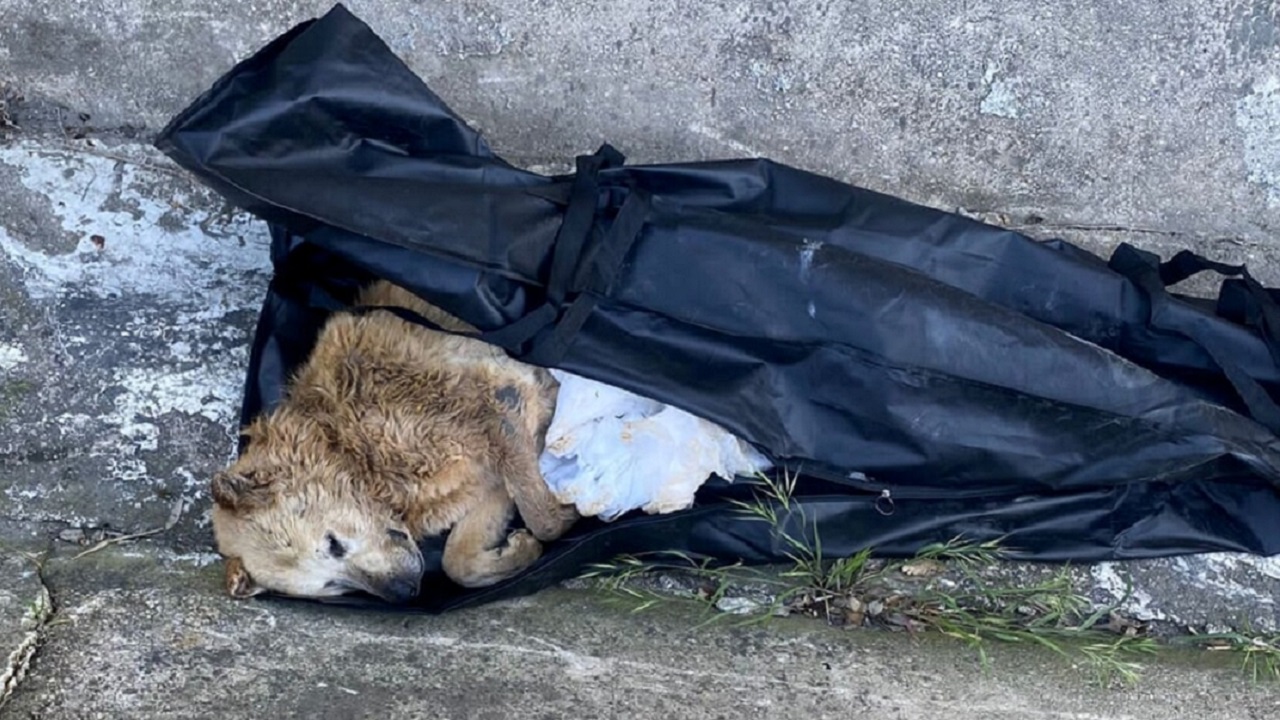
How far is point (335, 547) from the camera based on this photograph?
3029 mm

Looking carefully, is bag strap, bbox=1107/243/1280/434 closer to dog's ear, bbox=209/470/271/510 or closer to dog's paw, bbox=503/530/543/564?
dog's paw, bbox=503/530/543/564

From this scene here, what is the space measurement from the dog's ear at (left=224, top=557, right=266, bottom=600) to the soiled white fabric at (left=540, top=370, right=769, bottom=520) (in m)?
0.80

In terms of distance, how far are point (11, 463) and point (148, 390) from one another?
396mm

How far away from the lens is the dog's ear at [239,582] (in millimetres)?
2865

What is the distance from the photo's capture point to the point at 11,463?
3.20 metres

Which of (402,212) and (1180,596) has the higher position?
(402,212)

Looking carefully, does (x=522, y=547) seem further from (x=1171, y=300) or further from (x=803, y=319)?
(x=1171, y=300)

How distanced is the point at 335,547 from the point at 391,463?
26 centimetres

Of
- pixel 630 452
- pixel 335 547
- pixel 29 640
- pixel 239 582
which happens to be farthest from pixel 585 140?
pixel 29 640

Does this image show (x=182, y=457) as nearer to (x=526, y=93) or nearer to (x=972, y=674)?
(x=526, y=93)

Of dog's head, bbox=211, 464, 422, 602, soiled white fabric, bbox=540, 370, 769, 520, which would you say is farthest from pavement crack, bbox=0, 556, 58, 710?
soiled white fabric, bbox=540, 370, 769, 520

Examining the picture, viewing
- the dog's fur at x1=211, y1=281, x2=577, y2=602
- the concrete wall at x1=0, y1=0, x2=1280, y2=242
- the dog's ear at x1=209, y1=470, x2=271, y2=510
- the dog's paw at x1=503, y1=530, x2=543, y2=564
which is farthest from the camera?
the concrete wall at x1=0, y1=0, x2=1280, y2=242

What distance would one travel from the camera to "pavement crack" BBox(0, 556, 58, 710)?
8.00ft

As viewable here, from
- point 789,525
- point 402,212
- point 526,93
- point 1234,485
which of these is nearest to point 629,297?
point 402,212
